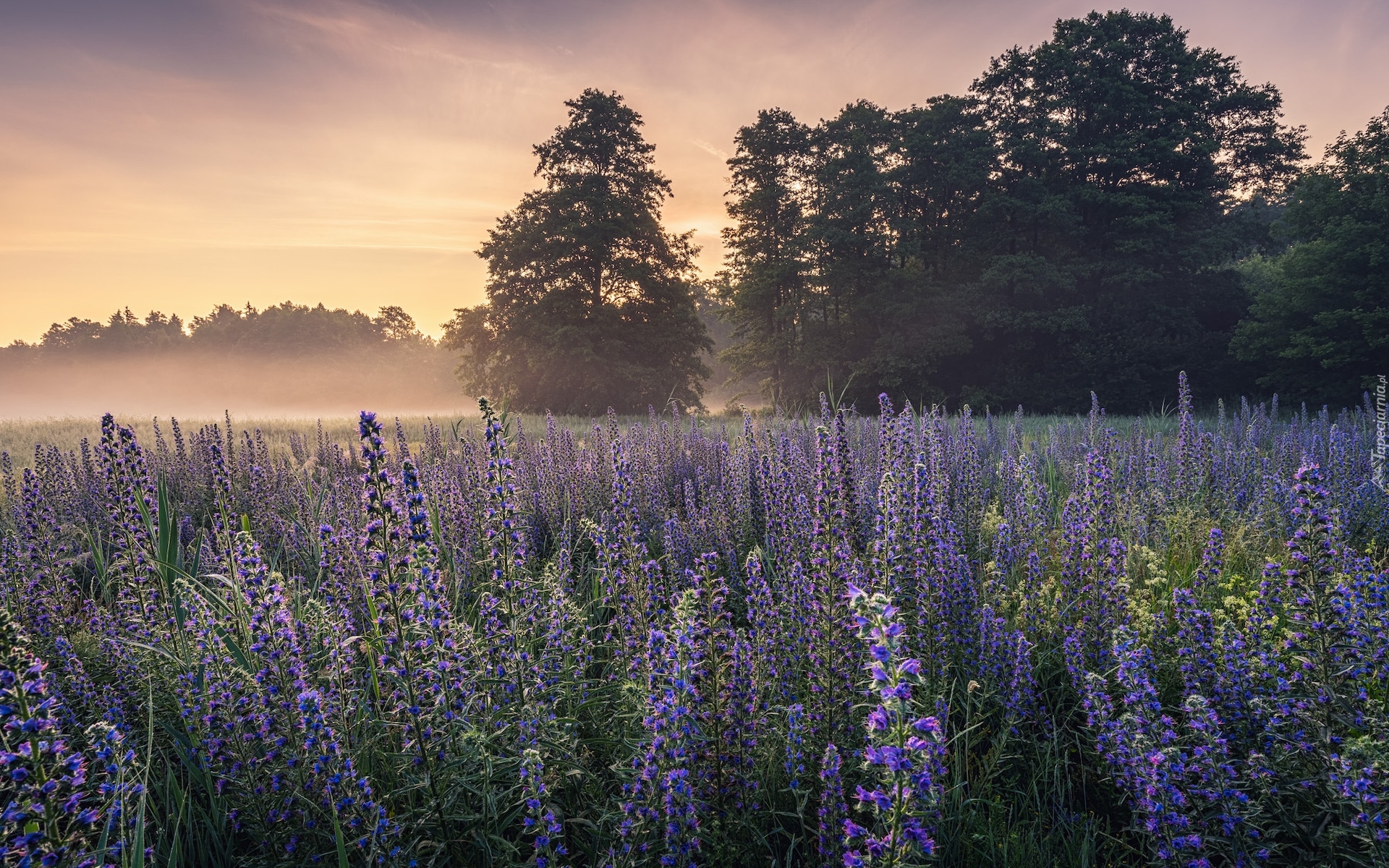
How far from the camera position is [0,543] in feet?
11.3

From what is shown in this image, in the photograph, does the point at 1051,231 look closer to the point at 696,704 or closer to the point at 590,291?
the point at 590,291

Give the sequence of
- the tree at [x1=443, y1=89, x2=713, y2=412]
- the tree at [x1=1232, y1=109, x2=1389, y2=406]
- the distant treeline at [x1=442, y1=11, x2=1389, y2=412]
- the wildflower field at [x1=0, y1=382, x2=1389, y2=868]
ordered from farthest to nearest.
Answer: the tree at [x1=443, y1=89, x2=713, y2=412]
the distant treeline at [x1=442, y1=11, x2=1389, y2=412]
the tree at [x1=1232, y1=109, x2=1389, y2=406]
the wildflower field at [x1=0, y1=382, x2=1389, y2=868]

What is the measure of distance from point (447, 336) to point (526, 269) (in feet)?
20.4

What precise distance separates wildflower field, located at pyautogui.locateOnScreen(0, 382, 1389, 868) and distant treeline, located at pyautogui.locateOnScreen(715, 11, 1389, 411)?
2336 cm

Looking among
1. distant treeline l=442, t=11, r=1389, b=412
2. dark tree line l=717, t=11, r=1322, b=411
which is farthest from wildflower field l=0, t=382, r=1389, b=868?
distant treeline l=442, t=11, r=1389, b=412

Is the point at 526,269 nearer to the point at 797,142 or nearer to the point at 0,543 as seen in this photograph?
the point at 797,142

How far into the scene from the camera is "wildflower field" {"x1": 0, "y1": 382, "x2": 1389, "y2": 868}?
67.8 inches

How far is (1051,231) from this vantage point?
31.1 meters

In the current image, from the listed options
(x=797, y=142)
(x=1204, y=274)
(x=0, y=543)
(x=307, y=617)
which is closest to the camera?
(x=307, y=617)

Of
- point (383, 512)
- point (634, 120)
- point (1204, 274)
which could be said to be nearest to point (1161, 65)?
point (1204, 274)

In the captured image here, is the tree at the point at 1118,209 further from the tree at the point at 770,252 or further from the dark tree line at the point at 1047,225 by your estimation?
the tree at the point at 770,252
